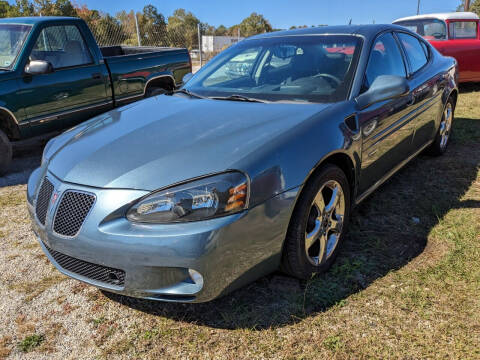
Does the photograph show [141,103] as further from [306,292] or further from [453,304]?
[453,304]

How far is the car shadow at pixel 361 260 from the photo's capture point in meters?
2.35

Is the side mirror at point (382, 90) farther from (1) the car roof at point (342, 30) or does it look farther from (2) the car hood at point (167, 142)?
(1) the car roof at point (342, 30)

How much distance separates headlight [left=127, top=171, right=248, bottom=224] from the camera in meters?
1.96

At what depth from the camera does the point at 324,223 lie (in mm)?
2596

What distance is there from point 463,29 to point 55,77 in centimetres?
868

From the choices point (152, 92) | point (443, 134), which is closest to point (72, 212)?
point (443, 134)

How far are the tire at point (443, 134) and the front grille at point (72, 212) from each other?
3.96 metres

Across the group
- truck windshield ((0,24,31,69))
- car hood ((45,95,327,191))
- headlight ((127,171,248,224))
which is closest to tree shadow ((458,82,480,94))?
car hood ((45,95,327,191))

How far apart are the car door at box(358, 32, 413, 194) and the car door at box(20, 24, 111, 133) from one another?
381 cm

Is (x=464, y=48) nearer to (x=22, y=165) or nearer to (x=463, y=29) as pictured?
(x=463, y=29)

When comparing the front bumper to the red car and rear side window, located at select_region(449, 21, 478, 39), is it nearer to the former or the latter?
the red car

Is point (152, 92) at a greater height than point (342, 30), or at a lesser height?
lesser

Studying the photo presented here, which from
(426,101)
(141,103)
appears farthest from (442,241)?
(141,103)

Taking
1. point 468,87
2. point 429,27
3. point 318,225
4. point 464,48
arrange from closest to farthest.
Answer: point 318,225 → point 464,48 → point 429,27 → point 468,87
